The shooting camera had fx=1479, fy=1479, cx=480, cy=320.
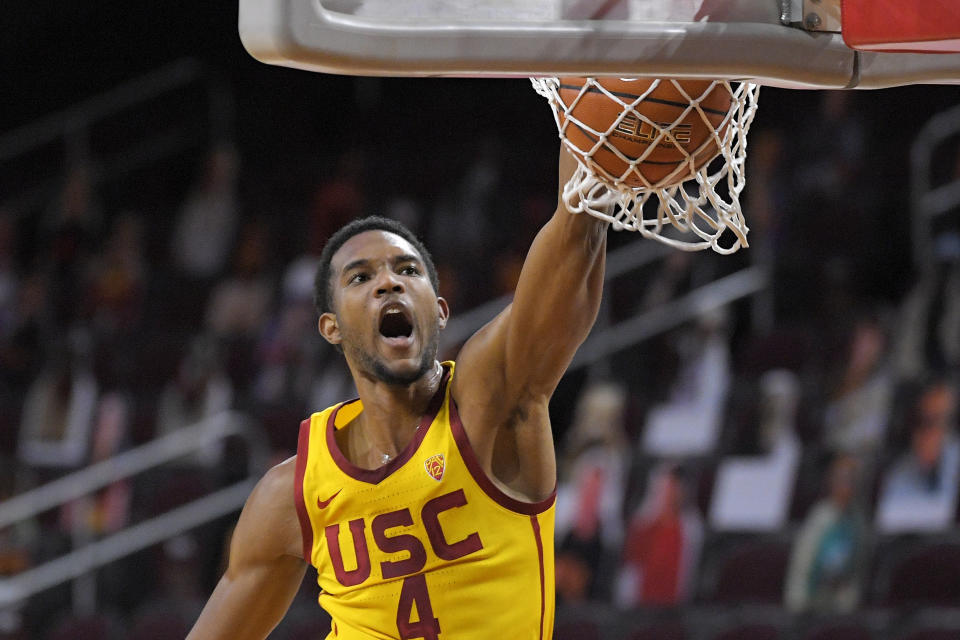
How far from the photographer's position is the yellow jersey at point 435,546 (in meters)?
3.08

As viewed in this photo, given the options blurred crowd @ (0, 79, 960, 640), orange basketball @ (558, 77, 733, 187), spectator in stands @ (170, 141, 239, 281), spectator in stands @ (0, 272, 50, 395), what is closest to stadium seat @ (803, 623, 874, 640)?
blurred crowd @ (0, 79, 960, 640)

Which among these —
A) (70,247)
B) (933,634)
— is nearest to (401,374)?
(933,634)

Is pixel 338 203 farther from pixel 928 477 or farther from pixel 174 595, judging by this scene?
pixel 928 477

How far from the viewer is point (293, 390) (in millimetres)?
8508

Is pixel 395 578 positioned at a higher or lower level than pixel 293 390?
lower

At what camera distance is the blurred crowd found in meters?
6.66

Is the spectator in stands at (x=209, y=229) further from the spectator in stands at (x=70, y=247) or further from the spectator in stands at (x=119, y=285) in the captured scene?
the spectator in stands at (x=70, y=247)

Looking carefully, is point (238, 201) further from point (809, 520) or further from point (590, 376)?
point (809, 520)

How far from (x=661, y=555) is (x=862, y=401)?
1.27m

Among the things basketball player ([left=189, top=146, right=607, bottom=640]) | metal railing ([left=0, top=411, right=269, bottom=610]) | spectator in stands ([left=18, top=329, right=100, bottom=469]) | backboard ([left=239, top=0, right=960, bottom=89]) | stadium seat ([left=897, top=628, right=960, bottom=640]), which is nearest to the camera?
backboard ([left=239, top=0, right=960, bottom=89])

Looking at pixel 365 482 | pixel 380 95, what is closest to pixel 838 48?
pixel 365 482

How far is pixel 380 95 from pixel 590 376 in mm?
4553

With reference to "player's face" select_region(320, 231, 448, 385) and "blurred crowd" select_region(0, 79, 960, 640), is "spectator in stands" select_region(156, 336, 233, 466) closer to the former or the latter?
"blurred crowd" select_region(0, 79, 960, 640)

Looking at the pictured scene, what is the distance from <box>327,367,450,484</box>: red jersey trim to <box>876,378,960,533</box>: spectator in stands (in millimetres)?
3898
